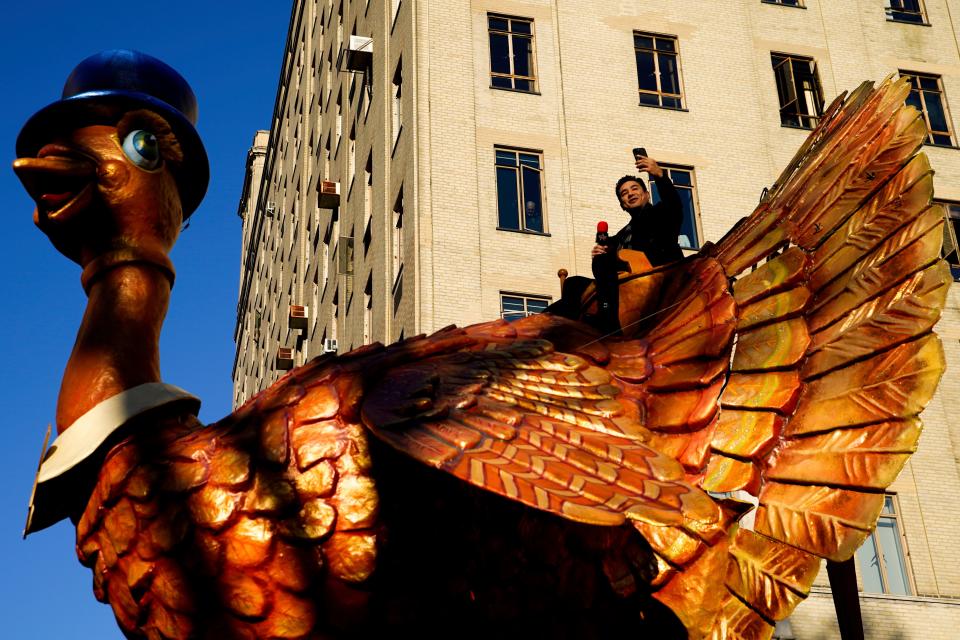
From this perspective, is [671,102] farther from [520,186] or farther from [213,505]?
[213,505]

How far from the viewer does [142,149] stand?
5.19m

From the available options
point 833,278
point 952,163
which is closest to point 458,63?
point 952,163

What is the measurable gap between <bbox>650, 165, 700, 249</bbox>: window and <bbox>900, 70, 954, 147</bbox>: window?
5.61 meters

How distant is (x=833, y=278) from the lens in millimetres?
4945

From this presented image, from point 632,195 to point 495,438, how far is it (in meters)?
3.40

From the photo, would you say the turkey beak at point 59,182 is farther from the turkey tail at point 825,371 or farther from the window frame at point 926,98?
the window frame at point 926,98

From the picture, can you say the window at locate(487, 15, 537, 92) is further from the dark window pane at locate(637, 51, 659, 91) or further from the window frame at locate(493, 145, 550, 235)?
the dark window pane at locate(637, 51, 659, 91)

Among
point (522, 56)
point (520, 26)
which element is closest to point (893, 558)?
point (522, 56)

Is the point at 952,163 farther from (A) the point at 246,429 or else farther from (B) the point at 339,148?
(A) the point at 246,429

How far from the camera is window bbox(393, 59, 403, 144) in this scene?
22.1 meters

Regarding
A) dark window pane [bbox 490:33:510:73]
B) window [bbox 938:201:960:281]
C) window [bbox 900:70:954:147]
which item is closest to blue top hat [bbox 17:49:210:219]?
dark window pane [bbox 490:33:510:73]

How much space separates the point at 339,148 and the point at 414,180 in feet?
31.7

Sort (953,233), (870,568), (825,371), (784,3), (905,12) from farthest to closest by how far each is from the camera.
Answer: (905,12) → (784,3) → (953,233) → (870,568) → (825,371)

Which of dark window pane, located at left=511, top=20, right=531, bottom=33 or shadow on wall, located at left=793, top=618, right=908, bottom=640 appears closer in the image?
shadow on wall, located at left=793, top=618, right=908, bottom=640
